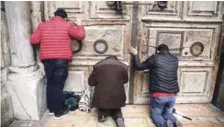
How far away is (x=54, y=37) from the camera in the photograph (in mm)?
3086

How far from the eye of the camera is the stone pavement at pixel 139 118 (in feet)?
10.6

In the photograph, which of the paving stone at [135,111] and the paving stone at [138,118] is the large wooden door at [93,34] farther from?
the paving stone at [135,111]

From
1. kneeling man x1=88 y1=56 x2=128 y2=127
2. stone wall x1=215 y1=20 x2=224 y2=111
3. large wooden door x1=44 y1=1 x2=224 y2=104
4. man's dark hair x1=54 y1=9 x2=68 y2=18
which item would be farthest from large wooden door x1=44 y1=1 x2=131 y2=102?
stone wall x1=215 y1=20 x2=224 y2=111

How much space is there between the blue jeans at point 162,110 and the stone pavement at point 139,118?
0.14 m

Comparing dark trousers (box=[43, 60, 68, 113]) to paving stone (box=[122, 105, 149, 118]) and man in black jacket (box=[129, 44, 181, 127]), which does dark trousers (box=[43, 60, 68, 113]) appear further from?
man in black jacket (box=[129, 44, 181, 127])

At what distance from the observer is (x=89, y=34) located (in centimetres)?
354

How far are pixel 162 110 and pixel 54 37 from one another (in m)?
2.11

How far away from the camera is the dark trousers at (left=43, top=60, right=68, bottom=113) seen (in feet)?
10.5

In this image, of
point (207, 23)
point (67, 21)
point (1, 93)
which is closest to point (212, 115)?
point (207, 23)

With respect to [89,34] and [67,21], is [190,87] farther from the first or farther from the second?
[67,21]

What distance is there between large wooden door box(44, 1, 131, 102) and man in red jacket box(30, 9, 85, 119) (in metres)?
0.28

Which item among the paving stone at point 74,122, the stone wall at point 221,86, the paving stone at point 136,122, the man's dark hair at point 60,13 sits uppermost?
the man's dark hair at point 60,13

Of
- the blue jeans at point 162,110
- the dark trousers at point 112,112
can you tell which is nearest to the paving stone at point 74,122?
the dark trousers at point 112,112

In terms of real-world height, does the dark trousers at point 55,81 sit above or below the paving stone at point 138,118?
above
